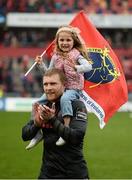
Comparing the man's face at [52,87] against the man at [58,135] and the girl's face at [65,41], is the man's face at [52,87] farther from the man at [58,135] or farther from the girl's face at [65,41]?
the girl's face at [65,41]

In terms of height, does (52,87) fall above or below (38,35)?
below

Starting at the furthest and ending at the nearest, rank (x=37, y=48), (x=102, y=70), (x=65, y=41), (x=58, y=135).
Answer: (x=37, y=48)
(x=102, y=70)
(x=65, y=41)
(x=58, y=135)

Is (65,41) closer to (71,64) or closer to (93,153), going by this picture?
(71,64)

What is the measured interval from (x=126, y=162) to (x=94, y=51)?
5.64 meters

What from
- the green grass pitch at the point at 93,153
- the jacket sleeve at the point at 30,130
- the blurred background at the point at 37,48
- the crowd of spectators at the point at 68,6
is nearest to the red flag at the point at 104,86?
the jacket sleeve at the point at 30,130

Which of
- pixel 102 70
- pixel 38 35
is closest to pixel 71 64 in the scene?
pixel 102 70

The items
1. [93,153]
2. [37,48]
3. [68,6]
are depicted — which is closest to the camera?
[93,153]

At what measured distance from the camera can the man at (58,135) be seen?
5625 mm

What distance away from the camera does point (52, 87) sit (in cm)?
568

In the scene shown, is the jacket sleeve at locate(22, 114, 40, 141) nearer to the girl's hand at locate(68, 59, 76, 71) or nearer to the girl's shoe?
the girl's shoe

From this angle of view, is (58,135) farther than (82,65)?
No

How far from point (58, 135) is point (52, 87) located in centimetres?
43

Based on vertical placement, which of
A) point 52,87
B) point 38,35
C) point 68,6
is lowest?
point 52,87

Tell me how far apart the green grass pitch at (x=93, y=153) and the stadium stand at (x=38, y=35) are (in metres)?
11.4
